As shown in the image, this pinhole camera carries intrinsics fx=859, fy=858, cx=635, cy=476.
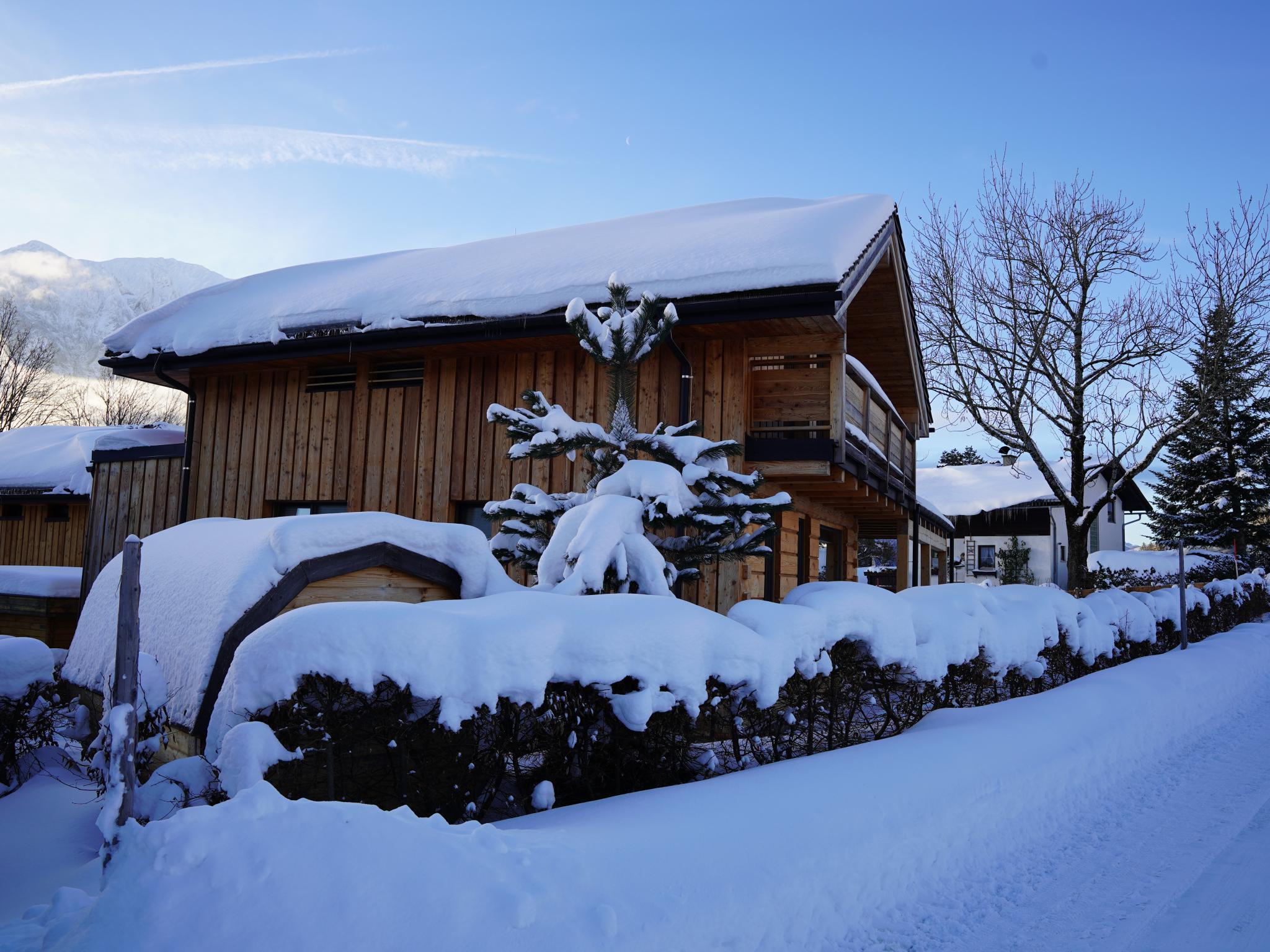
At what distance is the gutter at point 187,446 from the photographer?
43.3 feet

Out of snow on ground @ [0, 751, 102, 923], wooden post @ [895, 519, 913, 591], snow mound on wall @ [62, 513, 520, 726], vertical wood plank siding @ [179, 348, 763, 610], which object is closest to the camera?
snow on ground @ [0, 751, 102, 923]

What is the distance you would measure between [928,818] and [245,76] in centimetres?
1276

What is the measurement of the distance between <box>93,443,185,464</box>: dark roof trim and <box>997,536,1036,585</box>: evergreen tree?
2925 cm

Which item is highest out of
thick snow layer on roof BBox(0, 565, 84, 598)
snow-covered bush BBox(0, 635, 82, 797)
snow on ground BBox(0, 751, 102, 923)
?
thick snow layer on roof BBox(0, 565, 84, 598)

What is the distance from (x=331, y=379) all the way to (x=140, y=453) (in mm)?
3956

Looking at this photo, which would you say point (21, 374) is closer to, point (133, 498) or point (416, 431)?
point (133, 498)

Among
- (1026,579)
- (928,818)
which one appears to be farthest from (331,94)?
(1026,579)

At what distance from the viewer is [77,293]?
13762 centimetres

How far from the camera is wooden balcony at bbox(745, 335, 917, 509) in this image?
10.3 metres

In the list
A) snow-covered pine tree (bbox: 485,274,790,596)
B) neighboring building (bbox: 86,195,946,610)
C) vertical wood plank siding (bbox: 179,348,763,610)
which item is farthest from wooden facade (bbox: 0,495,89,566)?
snow-covered pine tree (bbox: 485,274,790,596)

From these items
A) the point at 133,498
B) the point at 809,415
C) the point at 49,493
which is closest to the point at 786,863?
the point at 809,415

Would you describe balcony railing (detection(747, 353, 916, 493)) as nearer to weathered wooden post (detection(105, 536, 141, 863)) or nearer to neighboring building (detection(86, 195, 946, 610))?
neighboring building (detection(86, 195, 946, 610))

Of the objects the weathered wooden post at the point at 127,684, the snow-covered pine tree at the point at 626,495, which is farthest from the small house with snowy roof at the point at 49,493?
the weathered wooden post at the point at 127,684

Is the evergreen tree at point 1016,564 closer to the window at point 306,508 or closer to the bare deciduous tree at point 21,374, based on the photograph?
the window at point 306,508
